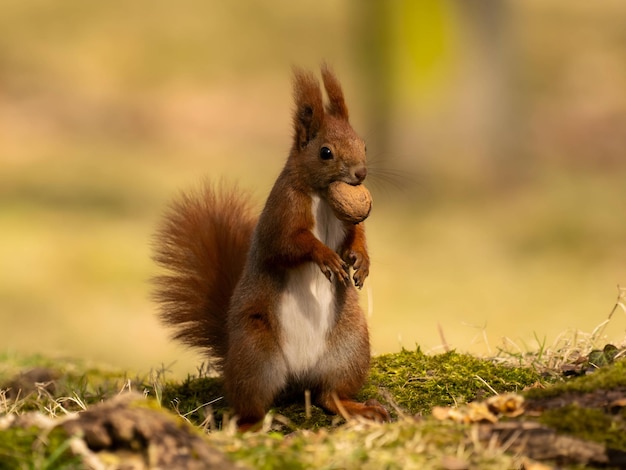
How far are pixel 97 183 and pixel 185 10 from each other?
7855mm

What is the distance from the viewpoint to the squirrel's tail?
4.36 m

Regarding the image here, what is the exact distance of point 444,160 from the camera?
10.3m

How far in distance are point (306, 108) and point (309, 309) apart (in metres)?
0.73

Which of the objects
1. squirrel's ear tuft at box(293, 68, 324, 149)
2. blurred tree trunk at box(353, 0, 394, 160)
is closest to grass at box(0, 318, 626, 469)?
squirrel's ear tuft at box(293, 68, 324, 149)

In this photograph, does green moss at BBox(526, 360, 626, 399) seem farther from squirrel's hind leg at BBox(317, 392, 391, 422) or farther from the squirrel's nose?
the squirrel's nose

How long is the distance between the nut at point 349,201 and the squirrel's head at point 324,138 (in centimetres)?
3

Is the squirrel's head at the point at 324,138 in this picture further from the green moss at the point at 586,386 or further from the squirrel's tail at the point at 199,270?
the green moss at the point at 586,386

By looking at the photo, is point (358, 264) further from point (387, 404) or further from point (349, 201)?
point (387, 404)

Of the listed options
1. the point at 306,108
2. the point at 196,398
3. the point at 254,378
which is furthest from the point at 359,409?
the point at 306,108

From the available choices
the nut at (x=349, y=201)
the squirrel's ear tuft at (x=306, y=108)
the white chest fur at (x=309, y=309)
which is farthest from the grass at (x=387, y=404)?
the squirrel's ear tuft at (x=306, y=108)

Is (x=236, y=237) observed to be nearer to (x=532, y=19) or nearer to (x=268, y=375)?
(x=268, y=375)

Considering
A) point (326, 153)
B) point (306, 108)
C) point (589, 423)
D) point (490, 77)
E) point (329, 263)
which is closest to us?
point (589, 423)

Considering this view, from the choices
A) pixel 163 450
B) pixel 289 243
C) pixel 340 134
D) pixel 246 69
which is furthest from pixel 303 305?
pixel 246 69

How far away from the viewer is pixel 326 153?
→ 3740mm
